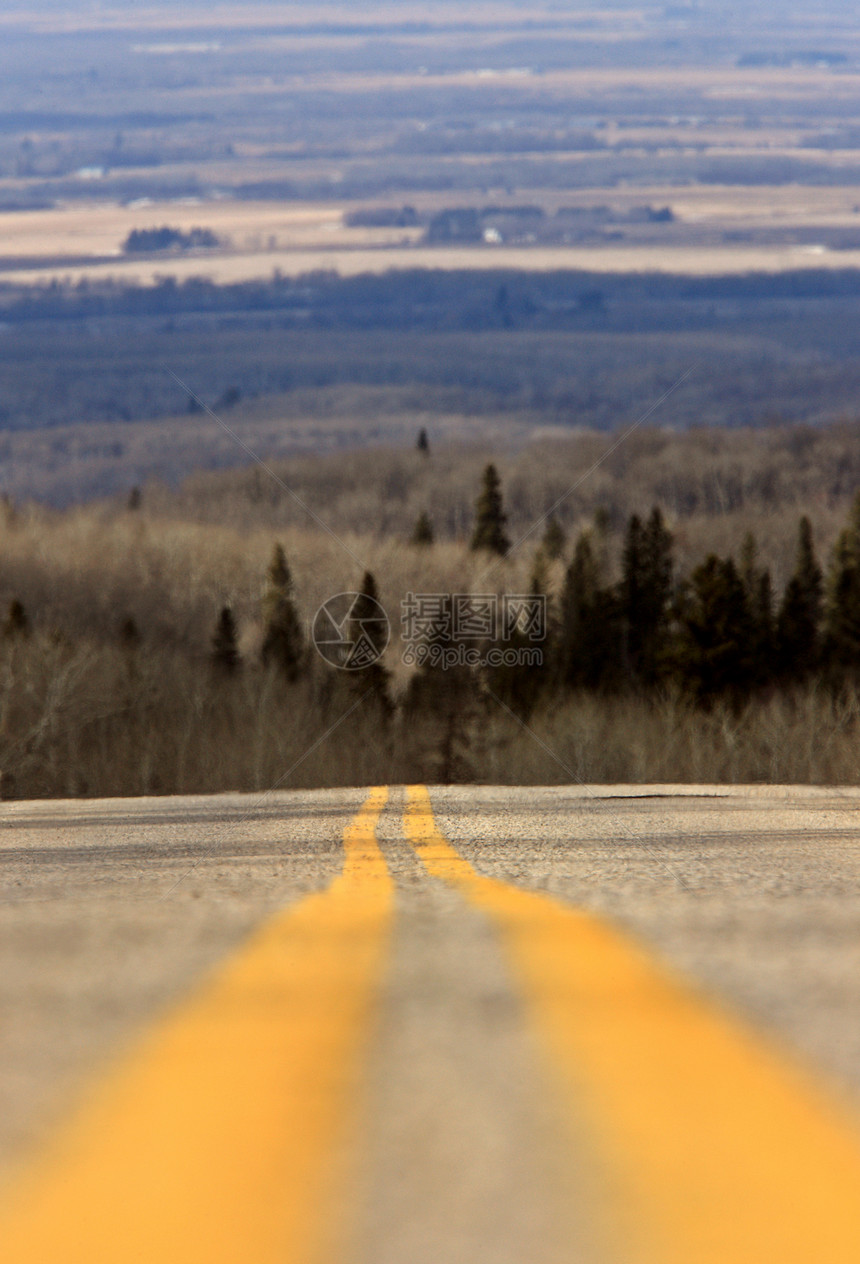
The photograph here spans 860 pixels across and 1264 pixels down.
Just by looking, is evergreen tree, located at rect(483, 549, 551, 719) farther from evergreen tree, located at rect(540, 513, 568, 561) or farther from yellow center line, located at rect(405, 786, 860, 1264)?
yellow center line, located at rect(405, 786, 860, 1264)

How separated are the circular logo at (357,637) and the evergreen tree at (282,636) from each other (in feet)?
4.56

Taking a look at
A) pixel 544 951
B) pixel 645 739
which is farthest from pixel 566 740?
pixel 544 951

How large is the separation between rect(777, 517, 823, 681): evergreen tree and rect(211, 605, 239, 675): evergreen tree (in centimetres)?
2716

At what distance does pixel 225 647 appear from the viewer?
67.2 metres

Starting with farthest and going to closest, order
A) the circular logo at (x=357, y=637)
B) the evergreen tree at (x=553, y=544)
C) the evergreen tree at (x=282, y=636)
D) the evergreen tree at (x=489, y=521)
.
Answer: the evergreen tree at (x=489, y=521), the evergreen tree at (x=553, y=544), the evergreen tree at (x=282, y=636), the circular logo at (x=357, y=637)

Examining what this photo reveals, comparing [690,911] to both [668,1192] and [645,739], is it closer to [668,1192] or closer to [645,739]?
[668,1192]

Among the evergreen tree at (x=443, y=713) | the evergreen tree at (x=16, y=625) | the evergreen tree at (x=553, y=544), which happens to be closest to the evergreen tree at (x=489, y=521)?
the evergreen tree at (x=553, y=544)

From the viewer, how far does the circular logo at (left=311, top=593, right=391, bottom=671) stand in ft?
191

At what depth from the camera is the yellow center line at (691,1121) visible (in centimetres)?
229

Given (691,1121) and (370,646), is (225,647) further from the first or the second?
(691,1121)

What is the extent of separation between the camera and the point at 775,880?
5.56 meters

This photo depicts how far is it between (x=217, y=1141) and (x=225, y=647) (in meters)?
65.4

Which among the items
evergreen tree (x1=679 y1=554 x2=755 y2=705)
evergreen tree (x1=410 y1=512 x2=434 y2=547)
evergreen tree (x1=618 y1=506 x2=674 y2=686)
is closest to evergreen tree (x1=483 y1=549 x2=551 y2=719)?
evergreen tree (x1=618 y1=506 x2=674 y2=686)

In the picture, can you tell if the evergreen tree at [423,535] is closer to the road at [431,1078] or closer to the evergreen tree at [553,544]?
the evergreen tree at [553,544]
